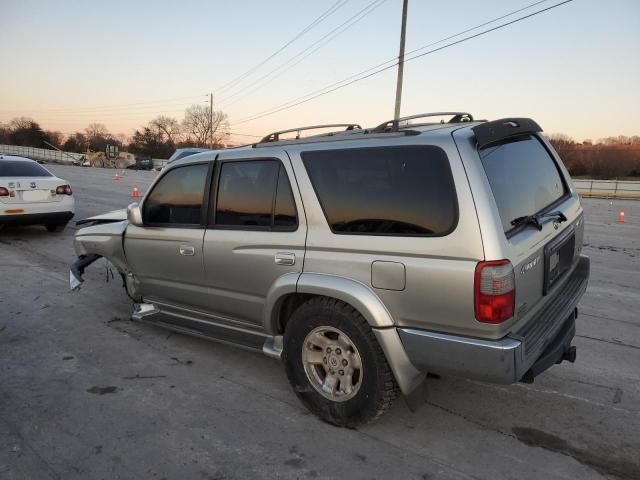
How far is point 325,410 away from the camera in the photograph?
309 centimetres

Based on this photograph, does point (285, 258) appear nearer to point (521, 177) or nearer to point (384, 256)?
point (384, 256)

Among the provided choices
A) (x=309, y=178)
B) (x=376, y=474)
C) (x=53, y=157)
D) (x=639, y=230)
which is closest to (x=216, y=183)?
(x=309, y=178)

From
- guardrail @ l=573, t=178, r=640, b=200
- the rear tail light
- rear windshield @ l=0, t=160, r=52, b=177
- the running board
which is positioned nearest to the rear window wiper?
the rear tail light

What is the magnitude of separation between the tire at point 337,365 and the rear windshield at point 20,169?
805 centimetres

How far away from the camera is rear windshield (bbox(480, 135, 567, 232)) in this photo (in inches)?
106

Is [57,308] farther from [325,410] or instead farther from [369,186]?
[369,186]

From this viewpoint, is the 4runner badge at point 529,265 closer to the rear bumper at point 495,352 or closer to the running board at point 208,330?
the rear bumper at point 495,352

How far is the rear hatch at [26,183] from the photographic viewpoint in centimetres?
858

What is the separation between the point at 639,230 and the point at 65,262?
1307cm

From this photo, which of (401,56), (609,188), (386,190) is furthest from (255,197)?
(609,188)

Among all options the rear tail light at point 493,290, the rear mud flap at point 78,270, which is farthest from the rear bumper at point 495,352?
the rear mud flap at point 78,270

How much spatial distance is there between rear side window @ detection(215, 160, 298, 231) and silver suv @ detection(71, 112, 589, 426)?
0.04ft

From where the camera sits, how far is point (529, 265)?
2.68 meters

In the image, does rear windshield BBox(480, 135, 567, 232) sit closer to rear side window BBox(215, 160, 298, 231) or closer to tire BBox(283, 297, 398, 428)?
tire BBox(283, 297, 398, 428)
